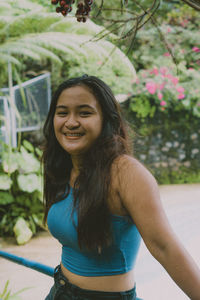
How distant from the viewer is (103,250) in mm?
973

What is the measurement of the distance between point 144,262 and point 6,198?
79.0 inches

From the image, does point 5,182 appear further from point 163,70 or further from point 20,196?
point 163,70

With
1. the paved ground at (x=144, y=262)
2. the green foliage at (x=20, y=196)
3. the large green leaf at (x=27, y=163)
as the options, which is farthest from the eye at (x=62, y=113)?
the large green leaf at (x=27, y=163)

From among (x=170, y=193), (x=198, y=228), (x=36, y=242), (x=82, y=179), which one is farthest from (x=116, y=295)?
(x=170, y=193)

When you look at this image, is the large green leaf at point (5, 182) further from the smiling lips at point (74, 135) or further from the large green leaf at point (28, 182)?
the smiling lips at point (74, 135)

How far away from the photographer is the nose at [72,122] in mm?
1057

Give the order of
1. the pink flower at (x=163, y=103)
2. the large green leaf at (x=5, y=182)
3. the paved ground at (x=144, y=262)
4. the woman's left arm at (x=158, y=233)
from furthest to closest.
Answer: the pink flower at (x=163, y=103) → the large green leaf at (x=5, y=182) → the paved ground at (x=144, y=262) → the woman's left arm at (x=158, y=233)

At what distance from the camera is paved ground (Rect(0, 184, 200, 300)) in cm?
319

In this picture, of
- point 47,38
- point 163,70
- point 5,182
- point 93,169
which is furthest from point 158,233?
point 163,70

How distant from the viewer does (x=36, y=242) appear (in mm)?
4395

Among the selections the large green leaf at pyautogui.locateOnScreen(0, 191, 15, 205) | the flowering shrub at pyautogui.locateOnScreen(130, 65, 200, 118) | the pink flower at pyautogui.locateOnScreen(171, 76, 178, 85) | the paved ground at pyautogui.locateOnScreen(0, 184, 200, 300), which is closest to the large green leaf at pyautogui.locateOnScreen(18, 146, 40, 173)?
the large green leaf at pyautogui.locateOnScreen(0, 191, 15, 205)

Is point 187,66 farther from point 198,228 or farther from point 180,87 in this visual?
point 198,228

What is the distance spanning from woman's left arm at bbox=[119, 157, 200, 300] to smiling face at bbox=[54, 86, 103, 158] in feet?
0.83

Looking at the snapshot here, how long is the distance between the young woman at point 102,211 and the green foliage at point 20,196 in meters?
3.35
